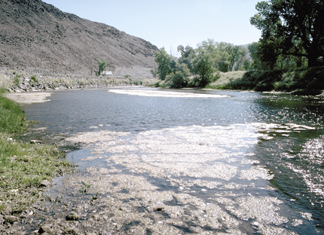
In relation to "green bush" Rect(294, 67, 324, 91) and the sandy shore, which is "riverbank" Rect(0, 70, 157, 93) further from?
"green bush" Rect(294, 67, 324, 91)

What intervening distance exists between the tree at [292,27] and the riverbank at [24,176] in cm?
4754

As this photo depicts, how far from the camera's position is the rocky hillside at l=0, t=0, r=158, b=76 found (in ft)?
366

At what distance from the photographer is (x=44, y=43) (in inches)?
5325

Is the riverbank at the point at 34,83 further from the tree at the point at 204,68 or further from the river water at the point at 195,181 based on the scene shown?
the river water at the point at 195,181

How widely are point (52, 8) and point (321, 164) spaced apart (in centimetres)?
22926

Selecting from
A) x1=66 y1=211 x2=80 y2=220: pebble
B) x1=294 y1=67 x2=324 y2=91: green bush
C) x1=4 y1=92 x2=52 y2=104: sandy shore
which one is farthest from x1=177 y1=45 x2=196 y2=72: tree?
x1=66 y1=211 x2=80 y2=220: pebble

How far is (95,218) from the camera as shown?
14.2ft

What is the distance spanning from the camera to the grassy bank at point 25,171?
472 centimetres

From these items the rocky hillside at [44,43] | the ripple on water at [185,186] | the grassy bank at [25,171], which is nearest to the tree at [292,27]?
the ripple on water at [185,186]

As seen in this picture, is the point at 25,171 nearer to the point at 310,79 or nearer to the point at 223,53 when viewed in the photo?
the point at 310,79

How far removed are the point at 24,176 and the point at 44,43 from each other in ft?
505

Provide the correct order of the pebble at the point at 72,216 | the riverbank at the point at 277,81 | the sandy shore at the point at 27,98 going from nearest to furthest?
the pebble at the point at 72,216
the sandy shore at the point at 27,98
the riverbank at the point at 277,81

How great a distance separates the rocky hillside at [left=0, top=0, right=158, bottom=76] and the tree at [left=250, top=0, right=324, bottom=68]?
99.7 meters

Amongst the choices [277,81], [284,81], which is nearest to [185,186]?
[284,81]
